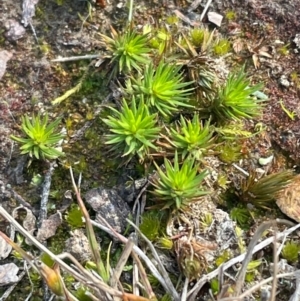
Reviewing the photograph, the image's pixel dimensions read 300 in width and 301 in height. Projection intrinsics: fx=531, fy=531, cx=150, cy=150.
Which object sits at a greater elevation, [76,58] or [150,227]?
[76,58]

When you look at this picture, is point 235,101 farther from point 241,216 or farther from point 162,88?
point 241,216

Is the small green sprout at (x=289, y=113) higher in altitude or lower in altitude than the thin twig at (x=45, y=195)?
higher

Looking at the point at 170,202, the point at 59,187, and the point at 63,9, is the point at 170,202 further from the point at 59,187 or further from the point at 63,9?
the point at 63,9

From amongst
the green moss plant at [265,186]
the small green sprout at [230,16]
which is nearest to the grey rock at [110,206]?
the green moss plant at [265,186]

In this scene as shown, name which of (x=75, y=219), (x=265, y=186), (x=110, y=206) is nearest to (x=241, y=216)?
(x=265, y=186)

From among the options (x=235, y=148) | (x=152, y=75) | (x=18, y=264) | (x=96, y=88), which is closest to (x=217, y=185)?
(x=235, y=148)

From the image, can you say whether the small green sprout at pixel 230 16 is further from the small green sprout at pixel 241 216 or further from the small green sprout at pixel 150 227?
the small green sprout at pixel 150 227
